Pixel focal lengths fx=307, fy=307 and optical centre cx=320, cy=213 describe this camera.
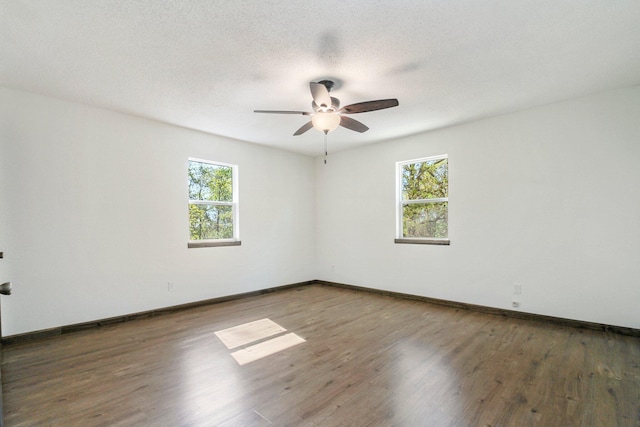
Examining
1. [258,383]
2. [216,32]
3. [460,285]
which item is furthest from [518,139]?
[258,383]

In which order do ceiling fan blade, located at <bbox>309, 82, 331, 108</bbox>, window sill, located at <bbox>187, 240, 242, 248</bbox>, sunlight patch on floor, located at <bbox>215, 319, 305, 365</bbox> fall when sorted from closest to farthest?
ceiling fan blade, located at <bbox>309, 82, 331, 108</bbox>, sunlight patch on floor, located at <bbox>215, 319, 305, 365</bbox>, window sill, located at <bbox>187, 240, 242, 248</bbox>

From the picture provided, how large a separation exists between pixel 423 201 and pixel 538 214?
4.92 feet

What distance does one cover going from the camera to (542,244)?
3.67 m

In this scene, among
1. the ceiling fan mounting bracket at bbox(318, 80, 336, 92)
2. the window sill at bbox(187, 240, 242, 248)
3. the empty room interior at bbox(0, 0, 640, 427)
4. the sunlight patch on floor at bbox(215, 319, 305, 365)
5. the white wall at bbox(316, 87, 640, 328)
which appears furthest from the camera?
the window sill at bbox(187, 240, 242, 248)

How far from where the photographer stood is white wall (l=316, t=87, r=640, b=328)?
3.23 metres

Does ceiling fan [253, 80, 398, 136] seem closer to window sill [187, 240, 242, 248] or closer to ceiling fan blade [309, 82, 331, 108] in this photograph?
ceiling fan blade [309, 82, 331, 108]

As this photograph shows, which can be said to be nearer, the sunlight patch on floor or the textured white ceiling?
the textured white ceiling

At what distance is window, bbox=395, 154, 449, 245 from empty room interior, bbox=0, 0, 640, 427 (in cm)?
4

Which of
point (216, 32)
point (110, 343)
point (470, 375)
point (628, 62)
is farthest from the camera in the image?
point (110, 343)

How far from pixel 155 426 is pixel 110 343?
1698mm

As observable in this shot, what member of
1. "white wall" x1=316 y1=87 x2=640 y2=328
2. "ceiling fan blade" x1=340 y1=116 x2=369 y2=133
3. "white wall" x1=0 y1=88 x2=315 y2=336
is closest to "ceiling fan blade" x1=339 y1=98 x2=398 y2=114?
"ceiling fan blade" x1=340 y1=116 x2=369 y2=133

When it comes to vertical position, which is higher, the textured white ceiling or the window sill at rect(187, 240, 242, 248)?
the textured white ceiling

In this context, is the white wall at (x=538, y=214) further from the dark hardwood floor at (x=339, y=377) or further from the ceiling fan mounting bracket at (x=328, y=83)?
the ceiling fan mounting bracket at (x=328, y=83)

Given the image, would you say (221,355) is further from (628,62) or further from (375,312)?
(628,62)
